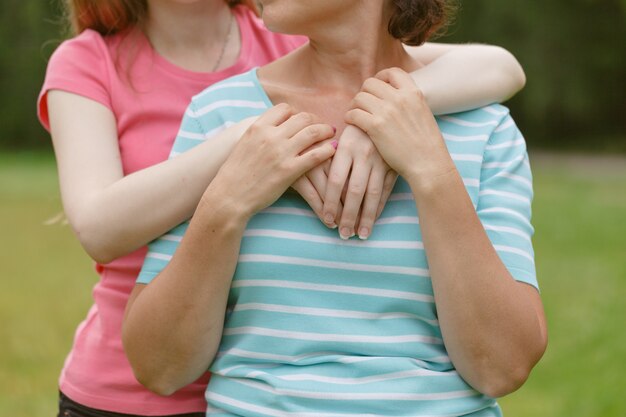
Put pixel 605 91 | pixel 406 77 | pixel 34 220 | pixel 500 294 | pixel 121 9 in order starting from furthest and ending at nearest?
pixel 605 91
pixel 34 220
pixel 121 9
pixel 406 77
pixel 500 294

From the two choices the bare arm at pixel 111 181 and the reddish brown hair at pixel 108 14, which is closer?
the bare arm at pixel 111 181

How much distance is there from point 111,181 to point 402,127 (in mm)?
753

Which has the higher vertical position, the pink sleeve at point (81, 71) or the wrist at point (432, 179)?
the wrist at point (432, 179)

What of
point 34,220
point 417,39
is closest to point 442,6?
point 417,39

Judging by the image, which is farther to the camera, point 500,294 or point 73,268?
point 73,268

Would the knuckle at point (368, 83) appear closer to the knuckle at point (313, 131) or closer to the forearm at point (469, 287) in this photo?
the knuckle at point (313, 131)

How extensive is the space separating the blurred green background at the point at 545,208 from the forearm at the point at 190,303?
1.34 m

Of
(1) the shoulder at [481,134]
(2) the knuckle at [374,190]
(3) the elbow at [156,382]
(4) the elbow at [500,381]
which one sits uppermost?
(2) the knuckle at [374,190]

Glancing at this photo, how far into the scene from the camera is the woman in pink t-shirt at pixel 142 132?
6.96ft

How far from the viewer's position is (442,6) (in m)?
2.37

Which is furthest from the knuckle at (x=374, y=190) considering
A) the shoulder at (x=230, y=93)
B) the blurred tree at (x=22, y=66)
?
the blurred tree at (x=22, y=66)

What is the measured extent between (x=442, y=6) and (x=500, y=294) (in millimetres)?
764

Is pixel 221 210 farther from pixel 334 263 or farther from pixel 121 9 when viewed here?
pixel 121 9

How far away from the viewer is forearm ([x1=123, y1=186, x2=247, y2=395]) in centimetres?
198
